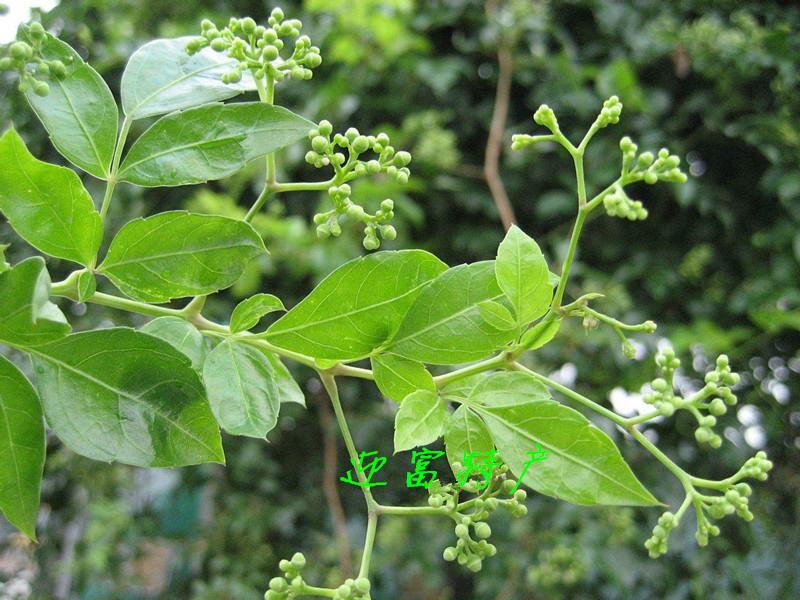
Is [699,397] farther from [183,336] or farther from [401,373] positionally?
[183,336]

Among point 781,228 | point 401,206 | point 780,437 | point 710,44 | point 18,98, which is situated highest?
point 18,98

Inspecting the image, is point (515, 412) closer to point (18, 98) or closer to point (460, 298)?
point (460, 298)

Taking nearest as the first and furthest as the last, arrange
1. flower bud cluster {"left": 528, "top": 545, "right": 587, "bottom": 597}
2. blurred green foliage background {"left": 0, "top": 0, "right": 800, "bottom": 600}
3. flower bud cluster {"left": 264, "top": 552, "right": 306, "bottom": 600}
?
flower bud cluster {"left": 264, "top": 552, "right": 306, "bottom": 600}
flower bud cluster {"left": 528, "top": 545, "right": 587, "bottom": 597}
blurred green foliage background {"left": 0, "top": 0, "right": 800, "bottom": 600}

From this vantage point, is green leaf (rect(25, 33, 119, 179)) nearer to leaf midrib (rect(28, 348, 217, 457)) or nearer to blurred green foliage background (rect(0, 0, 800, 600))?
leaf midrib (rect(28, 348, 217, 457))

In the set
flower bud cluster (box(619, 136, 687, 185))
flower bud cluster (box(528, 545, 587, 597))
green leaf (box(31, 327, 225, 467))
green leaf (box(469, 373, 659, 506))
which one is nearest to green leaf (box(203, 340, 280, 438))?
green leaf (box(31, 327, 225, 467))

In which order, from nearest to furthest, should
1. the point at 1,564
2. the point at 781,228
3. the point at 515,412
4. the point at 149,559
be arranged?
the point at 515,412, the point at 1,564, the point at 781,228, the point at 149,559

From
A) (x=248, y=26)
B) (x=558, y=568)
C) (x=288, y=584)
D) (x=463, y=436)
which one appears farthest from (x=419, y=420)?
(x=558, y=568)

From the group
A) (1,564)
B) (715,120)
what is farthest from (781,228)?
(1,564)

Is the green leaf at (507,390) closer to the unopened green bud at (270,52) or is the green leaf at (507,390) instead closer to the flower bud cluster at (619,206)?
the flower bud cluster at (619,206)
